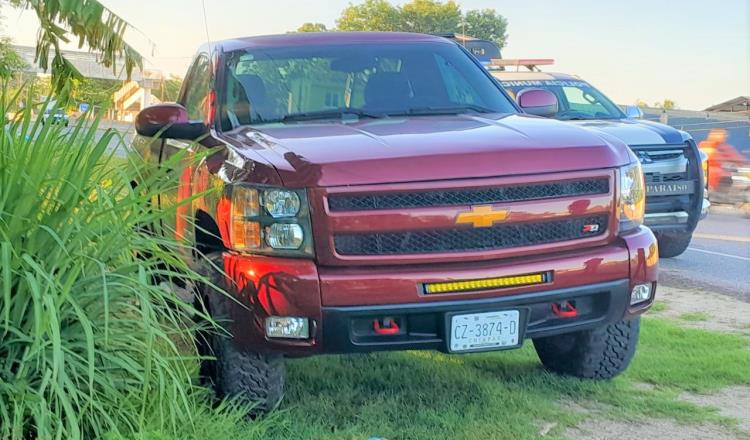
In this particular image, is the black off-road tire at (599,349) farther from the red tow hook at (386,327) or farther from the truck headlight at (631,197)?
the red tow hook at (386,327)

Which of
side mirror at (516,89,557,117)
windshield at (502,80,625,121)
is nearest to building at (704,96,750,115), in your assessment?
windshield at (502,80,625,121)

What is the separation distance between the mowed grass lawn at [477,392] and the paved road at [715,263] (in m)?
2.72

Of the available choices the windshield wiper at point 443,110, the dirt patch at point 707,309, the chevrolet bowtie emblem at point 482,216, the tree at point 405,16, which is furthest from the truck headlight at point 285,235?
the tree at point 405,16

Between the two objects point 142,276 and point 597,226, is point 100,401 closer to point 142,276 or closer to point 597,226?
point 142,276

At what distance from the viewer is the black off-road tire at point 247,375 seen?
4.01 m

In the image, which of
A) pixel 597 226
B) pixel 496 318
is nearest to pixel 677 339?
pixel 597 226

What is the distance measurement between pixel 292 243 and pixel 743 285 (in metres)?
5.85

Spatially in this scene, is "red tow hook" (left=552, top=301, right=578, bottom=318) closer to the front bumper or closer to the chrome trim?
the front bumper

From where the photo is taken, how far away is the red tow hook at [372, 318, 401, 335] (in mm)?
3852

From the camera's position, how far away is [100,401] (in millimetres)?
3436

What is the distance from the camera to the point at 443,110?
5.15 metres

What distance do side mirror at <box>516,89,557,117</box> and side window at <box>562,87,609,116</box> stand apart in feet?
13.7

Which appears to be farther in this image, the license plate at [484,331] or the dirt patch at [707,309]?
the dirt patch at [707,309]

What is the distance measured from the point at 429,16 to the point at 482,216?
248 feet
